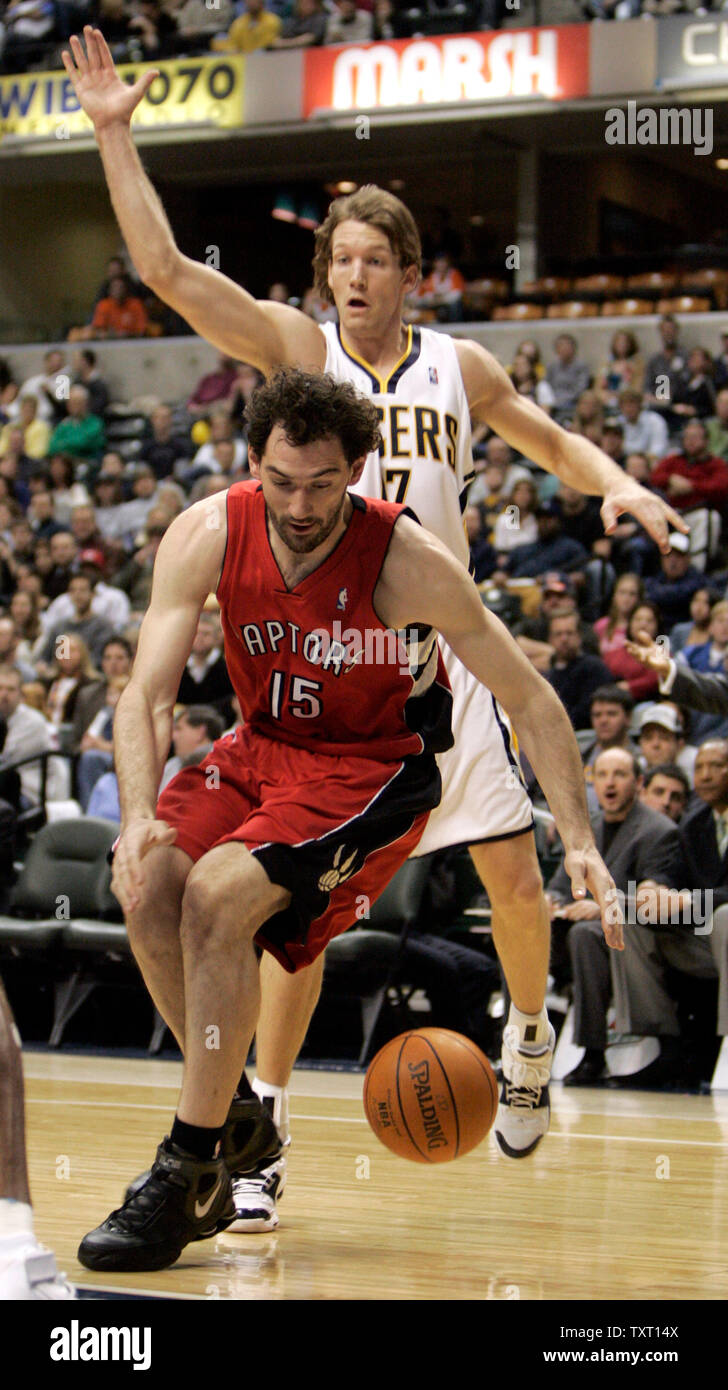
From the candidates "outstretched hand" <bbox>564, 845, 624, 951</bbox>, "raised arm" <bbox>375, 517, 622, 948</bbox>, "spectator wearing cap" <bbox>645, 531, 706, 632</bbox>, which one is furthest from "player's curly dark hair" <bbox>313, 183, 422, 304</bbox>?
"spectator wearing cap" <bbox>645, 531, 706, 632</bbox>

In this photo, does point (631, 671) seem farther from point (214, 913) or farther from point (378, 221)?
point (214, 913)

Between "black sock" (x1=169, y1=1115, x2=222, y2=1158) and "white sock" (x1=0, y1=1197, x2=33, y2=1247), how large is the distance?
937 millimetres

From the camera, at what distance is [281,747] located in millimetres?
3848

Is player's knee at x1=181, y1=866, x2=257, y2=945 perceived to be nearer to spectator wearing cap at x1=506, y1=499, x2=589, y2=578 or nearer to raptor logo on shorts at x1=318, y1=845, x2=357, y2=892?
raptor logo on shorts at x1=318, y1=845, x2=357, y2=892

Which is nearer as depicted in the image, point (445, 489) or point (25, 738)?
point (445, 489)

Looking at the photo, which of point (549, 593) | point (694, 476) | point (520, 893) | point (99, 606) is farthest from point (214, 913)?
point (694, 476)

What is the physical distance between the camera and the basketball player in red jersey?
347 cm

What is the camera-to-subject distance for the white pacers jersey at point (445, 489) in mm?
4484

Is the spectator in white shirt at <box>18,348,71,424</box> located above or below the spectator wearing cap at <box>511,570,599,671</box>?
above

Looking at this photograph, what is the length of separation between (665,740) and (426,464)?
408 cm

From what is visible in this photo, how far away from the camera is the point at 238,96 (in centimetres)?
1897

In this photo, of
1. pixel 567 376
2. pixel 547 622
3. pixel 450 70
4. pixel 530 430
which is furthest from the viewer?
pixel 450 70

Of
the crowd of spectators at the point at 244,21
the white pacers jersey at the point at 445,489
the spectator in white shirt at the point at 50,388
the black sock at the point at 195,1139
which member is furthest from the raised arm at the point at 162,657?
the crowd of spectators at the point at 244,21
